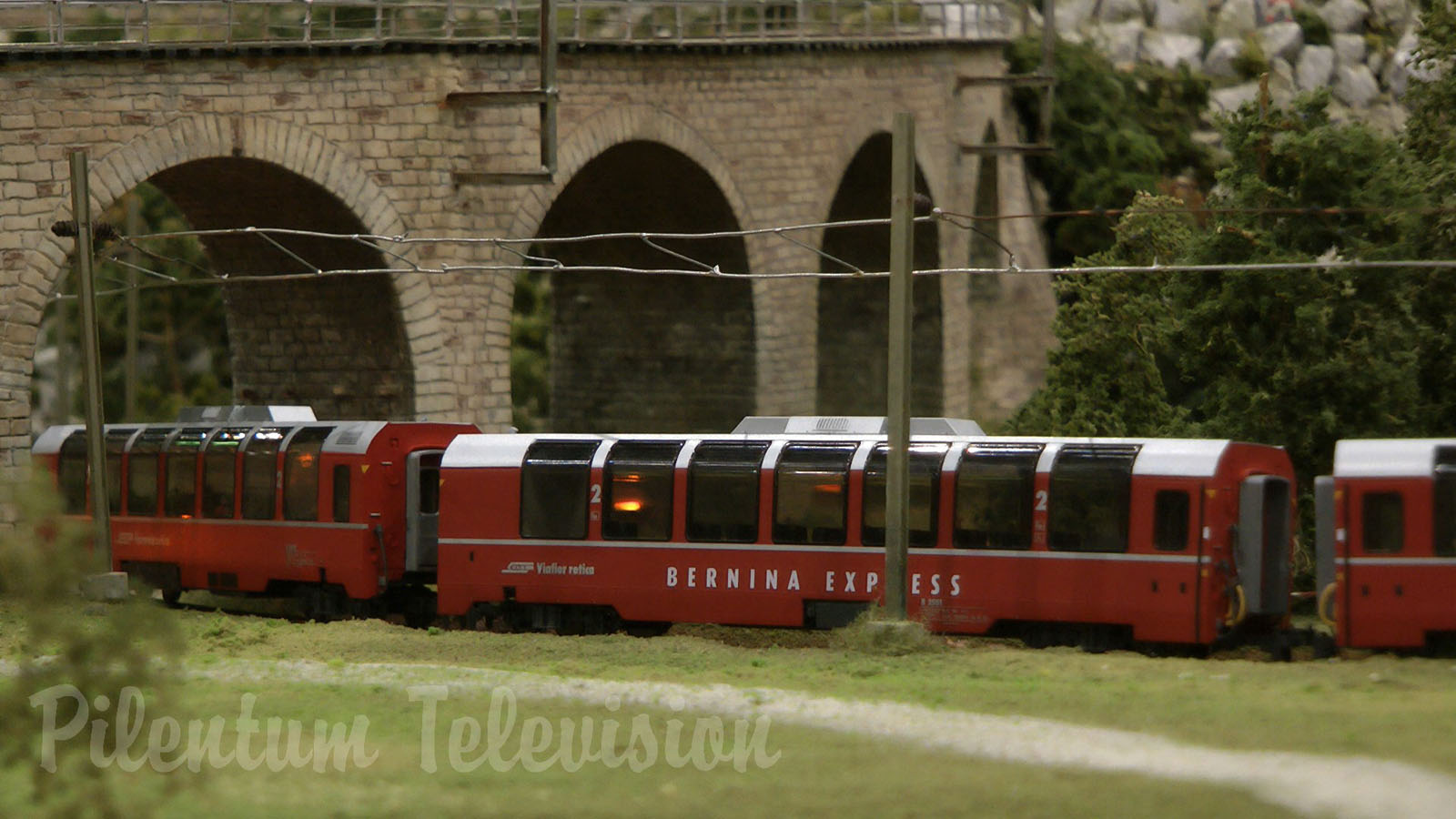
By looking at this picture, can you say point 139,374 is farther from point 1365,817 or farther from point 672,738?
point 1365,817

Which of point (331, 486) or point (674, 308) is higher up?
point (674, 308)

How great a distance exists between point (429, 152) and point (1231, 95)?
38137 mm

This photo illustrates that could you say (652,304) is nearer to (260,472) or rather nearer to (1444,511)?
(260,472)

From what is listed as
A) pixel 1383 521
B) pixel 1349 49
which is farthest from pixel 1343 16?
pixel 1383 521

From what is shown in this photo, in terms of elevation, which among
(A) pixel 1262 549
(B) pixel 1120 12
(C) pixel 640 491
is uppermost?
(B) pixel 1120 12

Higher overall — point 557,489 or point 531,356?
point 531,356

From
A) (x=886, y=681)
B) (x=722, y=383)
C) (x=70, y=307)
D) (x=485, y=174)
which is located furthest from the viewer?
(x=70, y=307)

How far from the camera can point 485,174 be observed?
30.3m

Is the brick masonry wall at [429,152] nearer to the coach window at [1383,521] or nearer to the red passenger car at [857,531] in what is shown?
the red passenger car at [857,531]

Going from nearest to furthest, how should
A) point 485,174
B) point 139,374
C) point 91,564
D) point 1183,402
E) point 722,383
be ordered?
point 91,564
point 485,174
point 722,383
point 1183,402
point 139,374

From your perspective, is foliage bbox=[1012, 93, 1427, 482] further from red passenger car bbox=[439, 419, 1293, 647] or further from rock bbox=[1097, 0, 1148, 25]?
rock bbox=[1097, 0, 1148, 25]

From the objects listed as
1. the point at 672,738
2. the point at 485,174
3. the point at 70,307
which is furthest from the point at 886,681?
the point at 70,307

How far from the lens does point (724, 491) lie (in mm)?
21141

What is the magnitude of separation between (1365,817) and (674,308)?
94.1 feet
